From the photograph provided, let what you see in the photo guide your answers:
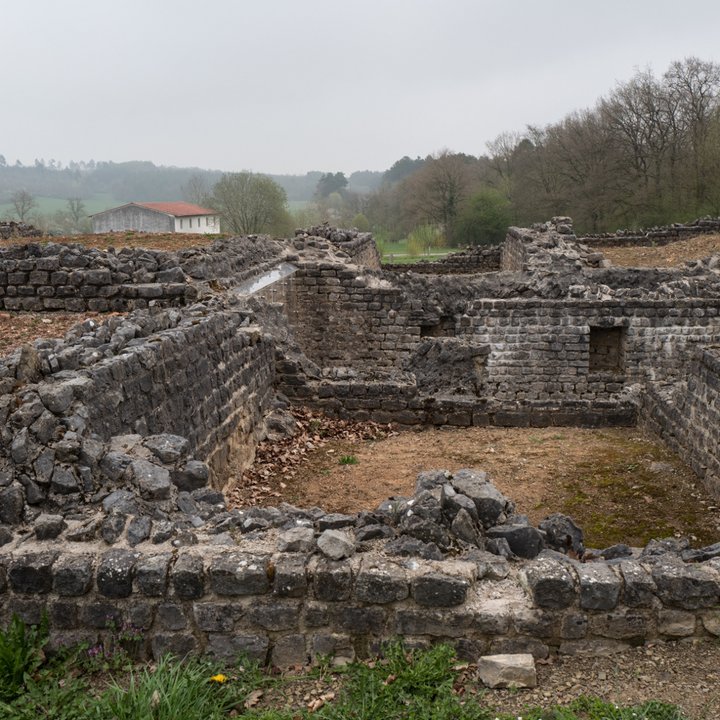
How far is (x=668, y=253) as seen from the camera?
22172mm

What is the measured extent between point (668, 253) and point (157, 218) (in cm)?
4357

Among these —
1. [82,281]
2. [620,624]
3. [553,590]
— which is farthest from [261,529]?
[82,281]

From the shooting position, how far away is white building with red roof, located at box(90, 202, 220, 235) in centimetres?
5500

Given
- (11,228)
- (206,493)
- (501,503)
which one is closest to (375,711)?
(501,503)

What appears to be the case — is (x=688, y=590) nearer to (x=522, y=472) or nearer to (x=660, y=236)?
(x=522, y=472)

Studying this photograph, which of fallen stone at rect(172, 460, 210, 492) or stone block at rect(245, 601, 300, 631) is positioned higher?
fallen stone at rect(172, 460, 210, 492)

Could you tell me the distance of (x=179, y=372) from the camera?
→ 271 inches

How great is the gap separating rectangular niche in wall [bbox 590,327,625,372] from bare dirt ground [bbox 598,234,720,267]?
27.6 ft

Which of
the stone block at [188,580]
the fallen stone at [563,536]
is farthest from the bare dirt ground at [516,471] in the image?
the stone block at [188,580]

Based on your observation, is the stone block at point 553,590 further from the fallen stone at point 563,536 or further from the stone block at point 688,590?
the fallen stone at point 563,536

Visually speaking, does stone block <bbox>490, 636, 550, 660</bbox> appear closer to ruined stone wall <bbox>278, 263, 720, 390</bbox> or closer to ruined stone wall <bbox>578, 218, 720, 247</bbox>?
ruined stone wall <bbox>278, 263, 720, 390</bbox>

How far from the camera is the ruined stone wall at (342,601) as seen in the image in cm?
386

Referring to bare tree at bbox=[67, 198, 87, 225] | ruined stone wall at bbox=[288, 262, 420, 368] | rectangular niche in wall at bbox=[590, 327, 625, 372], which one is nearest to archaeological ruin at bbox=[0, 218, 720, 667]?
rectangular niche in wall at bbox=[590, 327, 625, 372]

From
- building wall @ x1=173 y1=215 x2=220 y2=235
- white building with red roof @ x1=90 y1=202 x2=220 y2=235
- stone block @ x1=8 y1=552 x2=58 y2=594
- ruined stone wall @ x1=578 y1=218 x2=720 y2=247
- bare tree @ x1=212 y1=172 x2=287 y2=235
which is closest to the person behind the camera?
stone block @ x1=8 y1=552 x2=58 y2=594
